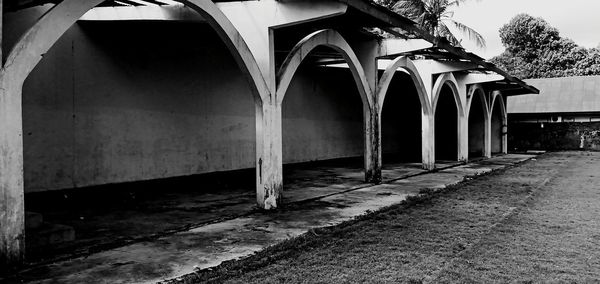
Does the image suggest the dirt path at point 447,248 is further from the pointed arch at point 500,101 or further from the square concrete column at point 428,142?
the pointed arch at point 500,101

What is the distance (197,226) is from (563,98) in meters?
27.9

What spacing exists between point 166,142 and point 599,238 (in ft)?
26.0

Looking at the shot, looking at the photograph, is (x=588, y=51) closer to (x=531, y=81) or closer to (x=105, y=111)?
(x=531, y=81)

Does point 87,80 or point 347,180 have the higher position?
point 87,80

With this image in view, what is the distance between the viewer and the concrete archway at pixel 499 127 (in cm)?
2385

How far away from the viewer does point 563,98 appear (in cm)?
2886

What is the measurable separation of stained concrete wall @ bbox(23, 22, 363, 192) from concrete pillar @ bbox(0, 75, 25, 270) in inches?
151

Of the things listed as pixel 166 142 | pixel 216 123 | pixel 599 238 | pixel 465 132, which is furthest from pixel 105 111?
pixel 465 132

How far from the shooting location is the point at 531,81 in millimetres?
32469

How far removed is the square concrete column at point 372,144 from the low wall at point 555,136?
1959 centimetres

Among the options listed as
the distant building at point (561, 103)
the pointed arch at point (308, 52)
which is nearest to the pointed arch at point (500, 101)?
the distant building at point (561, 103)

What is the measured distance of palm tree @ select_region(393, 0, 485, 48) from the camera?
76.7 feet

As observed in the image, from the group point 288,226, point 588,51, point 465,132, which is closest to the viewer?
point 288,226

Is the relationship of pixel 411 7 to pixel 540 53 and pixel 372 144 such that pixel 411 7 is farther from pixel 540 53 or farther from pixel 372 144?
pixel 540 53
